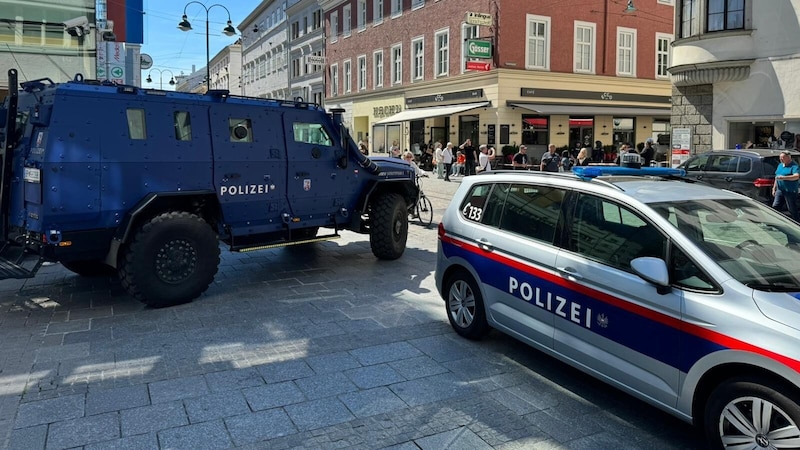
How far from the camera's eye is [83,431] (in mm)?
3916

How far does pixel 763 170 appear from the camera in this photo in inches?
524

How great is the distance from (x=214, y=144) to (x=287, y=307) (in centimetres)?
214

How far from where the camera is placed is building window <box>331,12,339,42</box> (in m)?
43.1

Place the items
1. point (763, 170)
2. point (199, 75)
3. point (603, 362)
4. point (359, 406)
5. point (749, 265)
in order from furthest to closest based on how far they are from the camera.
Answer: point (199, 75)
point (763, 170)
point (359, 406)
point (603, 362)
point (749, 265)

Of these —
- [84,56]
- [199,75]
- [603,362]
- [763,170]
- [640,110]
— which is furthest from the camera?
[199,75]

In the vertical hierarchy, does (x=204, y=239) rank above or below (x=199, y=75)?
below

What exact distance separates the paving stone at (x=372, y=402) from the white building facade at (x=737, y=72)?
623 inches

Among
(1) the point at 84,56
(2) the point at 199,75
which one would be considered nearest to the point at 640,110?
(1) the point at 84,56

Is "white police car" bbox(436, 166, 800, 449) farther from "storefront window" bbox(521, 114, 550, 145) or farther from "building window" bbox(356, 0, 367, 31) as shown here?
"building window" bbox(356, 0, 367, 31)

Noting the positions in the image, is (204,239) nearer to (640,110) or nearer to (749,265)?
(749,265)

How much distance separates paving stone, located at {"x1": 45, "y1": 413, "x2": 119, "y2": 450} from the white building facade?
17.4 metres

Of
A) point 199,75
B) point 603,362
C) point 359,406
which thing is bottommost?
point 359,406

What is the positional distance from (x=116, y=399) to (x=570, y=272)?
3.36 metres

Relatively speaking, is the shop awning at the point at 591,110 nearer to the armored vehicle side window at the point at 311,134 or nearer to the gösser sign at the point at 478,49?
the gösser sign at the point at 478,49
